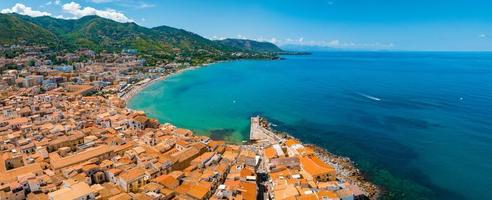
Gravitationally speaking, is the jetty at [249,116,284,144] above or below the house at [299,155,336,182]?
below

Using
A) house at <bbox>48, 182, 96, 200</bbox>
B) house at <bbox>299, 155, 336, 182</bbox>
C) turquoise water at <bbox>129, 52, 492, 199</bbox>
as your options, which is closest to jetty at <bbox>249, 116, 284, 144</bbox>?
turquoise water at <bbox>129, 52, 492, 199</bbox>

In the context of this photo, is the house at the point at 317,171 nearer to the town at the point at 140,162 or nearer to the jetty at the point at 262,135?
the town at the point at 140,162

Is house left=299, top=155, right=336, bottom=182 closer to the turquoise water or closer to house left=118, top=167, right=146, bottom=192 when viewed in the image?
the turquoise water

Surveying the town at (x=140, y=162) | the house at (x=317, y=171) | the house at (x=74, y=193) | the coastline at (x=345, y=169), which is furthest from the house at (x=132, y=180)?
the coastline at (x=345, y=169)

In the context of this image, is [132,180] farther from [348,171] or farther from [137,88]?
[137,88]

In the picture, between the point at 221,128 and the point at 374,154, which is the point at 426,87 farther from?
the point at 221,128

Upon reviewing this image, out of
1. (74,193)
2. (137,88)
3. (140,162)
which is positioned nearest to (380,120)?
(140,162)
